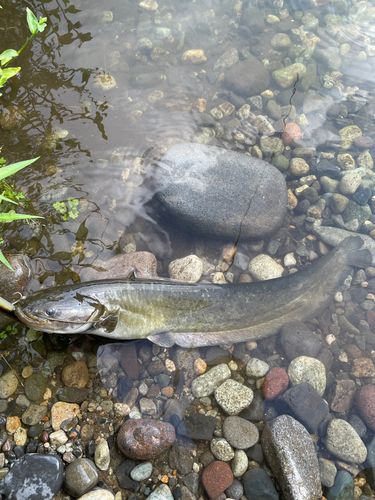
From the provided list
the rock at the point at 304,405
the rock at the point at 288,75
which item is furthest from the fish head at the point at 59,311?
the rock at the point at 288,75

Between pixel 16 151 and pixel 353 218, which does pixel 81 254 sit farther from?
pixel 353 218

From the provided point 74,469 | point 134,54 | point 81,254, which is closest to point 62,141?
point 81,254

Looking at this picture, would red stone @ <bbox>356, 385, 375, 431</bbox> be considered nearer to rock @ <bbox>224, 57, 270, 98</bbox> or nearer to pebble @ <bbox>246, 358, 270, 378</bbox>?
pebble @ <bbox>246, 358, 270, 378</bbox>

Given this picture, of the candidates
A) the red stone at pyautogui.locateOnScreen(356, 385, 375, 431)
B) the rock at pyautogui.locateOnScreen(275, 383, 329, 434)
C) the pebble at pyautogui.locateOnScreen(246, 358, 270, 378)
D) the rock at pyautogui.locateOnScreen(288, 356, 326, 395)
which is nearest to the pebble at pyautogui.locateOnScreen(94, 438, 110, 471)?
the pebble at pyautogui.locateOnScreen(246, 358, 270, 378)

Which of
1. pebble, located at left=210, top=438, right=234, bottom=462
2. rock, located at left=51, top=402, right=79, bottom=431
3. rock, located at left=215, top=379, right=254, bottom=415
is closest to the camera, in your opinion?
rock, located at left=51, top=402, right=79, bottom=431

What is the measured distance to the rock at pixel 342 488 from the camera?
3062mm

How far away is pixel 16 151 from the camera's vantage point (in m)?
4.27

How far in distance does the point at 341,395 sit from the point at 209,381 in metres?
1.68

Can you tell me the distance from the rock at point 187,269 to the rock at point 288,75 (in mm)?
4619

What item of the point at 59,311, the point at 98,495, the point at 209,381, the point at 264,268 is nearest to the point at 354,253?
the point at 264,268

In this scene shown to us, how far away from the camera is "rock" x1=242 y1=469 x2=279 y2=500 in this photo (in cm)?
289

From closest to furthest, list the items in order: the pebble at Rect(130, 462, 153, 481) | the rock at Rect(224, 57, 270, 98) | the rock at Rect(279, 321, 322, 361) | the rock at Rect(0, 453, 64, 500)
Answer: the rock at Rect(0, 453, 64, 500) → the pebble at Rect(130, 462, 153, 481) → the rock at Rect(279, 321, 322, 361) → the rock at Rect(224, 57, 270, 98)

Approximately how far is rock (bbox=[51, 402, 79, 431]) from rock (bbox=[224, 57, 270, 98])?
239 inches

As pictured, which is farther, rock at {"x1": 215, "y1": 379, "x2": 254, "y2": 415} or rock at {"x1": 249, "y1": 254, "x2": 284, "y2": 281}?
rock at {"x1": 249, "y1": 254, "x2": 284, "y2": 281}
